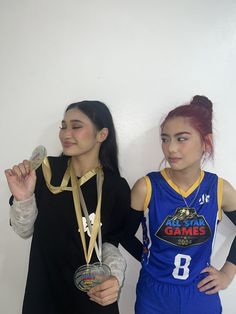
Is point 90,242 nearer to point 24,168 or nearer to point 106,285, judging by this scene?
point 106,285

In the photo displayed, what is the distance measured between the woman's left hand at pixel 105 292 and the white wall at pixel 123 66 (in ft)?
1.77

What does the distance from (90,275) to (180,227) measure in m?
0.39

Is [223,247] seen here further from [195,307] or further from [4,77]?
[4,77]

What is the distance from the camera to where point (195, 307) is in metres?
1.01

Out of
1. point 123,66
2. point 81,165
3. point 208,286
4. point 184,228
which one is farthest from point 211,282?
point 123,66

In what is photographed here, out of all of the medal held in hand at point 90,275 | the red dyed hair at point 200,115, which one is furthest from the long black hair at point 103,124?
the medal held in hand at point 90,275

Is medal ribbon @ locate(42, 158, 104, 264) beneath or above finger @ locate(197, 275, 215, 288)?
above

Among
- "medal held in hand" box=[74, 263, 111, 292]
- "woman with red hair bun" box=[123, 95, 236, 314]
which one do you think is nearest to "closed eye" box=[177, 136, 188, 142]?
"woman with red hair bun" box=[123, 95, 236, 314]

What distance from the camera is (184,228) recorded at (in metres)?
1.03

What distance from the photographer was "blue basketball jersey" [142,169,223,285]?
1.03m

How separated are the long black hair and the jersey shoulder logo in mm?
315

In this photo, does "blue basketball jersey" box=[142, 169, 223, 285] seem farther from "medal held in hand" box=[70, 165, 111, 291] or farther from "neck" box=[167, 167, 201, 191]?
"medal held in hand" box=[70, 165, 111, 291]

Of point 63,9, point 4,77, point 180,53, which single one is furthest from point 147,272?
point 63,9

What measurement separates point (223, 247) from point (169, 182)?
54 centimetres
